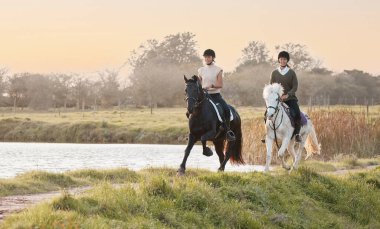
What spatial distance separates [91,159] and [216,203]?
75.8ft

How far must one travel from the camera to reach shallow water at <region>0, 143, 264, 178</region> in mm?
28250

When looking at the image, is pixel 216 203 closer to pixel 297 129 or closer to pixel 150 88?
pixel 297 129

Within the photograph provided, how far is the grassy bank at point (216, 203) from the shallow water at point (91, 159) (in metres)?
11.0

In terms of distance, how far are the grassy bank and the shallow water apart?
11.0 metres

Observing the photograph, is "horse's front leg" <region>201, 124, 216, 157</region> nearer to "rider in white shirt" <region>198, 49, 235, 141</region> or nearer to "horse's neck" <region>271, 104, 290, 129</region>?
"rider in white shirt" <region>198, 49, 235, 141</region>

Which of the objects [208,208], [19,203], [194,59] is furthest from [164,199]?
[194,59]

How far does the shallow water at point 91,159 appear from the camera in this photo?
1112 inches

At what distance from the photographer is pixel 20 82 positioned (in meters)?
92.8

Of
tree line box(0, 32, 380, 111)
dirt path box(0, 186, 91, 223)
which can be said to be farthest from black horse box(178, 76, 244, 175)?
tree line box(0, 32, 380, 111)

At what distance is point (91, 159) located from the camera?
3341cm

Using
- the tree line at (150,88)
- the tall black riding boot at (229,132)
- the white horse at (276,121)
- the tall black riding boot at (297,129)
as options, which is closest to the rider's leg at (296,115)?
the tall black riding boot at (297,129)

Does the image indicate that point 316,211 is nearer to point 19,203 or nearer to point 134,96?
point 19,203

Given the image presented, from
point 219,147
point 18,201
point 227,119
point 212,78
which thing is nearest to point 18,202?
Answer: point 18,201

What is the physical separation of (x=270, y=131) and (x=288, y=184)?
1918 mm
